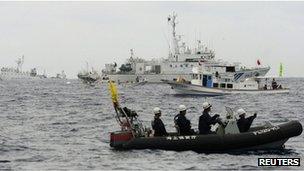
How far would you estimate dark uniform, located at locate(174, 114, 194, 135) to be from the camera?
20.2 m

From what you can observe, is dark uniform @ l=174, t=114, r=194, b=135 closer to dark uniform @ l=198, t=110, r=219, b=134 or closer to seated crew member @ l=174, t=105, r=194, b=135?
seated crew member @ l=174, t=105, r=194, b=135

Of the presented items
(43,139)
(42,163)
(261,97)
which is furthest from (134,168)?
(261,97)

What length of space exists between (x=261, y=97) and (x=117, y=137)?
3958cm

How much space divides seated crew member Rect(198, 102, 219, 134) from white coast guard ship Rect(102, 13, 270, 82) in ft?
241

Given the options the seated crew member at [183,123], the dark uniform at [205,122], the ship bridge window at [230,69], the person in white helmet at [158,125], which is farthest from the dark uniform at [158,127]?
the ship bridge window at [230,69]

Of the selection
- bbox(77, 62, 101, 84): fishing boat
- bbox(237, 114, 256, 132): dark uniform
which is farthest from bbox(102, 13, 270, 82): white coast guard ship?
bbox(237, 114, 256, 132): dark uniform

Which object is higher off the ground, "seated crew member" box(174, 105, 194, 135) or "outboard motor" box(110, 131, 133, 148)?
"seated crew member" box(174, 105, 194, 135)

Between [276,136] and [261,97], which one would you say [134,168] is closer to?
[276,136]

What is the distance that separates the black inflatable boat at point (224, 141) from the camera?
19688 millimetres

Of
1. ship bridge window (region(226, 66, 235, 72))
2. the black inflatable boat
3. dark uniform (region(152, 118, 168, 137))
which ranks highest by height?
ship bridge window (region(226, 66, 235, 72))

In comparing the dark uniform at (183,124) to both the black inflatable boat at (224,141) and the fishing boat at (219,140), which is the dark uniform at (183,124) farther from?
the black inflatable boat at (224,141)

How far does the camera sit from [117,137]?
2066 cm

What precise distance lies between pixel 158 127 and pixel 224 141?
7.69 ft

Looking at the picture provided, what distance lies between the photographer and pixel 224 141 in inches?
774
